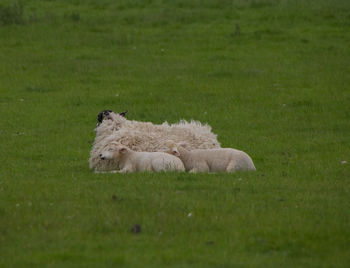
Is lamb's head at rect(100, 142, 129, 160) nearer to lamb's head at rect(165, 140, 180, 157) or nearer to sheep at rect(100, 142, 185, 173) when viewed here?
sheep at rect(100, 142, 185, 173)

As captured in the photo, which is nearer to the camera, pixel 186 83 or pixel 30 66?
pixel 186 83

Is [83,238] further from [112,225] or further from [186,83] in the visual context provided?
[186,83]

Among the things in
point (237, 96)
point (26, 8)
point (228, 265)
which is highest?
point (26, 8)

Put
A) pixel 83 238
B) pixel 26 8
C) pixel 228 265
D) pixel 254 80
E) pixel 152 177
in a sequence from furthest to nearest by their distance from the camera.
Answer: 1. pixel 26 8
2. pixel 254 80
3. pixel 152 177
4. pixel 83 238
5. pixel 228 265

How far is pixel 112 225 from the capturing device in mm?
8375

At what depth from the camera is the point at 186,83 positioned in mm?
21109

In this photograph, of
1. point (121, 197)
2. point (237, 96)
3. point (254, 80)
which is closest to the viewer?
point (121, 197)

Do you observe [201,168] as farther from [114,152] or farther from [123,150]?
[114,152]

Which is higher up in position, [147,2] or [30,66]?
[147,2]

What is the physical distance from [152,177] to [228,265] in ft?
12.6

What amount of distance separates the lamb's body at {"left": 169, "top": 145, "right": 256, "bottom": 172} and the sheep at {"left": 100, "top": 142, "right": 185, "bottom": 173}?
0.31 meters

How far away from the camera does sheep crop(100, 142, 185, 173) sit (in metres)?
→ 11.7

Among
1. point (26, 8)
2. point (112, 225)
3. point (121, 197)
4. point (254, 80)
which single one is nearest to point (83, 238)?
point (112, 225)

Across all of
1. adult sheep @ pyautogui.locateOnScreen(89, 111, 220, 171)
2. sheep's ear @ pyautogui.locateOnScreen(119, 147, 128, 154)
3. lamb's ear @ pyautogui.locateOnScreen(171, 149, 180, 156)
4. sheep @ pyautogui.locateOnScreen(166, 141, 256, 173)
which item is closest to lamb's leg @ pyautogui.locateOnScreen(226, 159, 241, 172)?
sheep @ pyautogui.locateOnScreen(166, 141, 256, 173)
